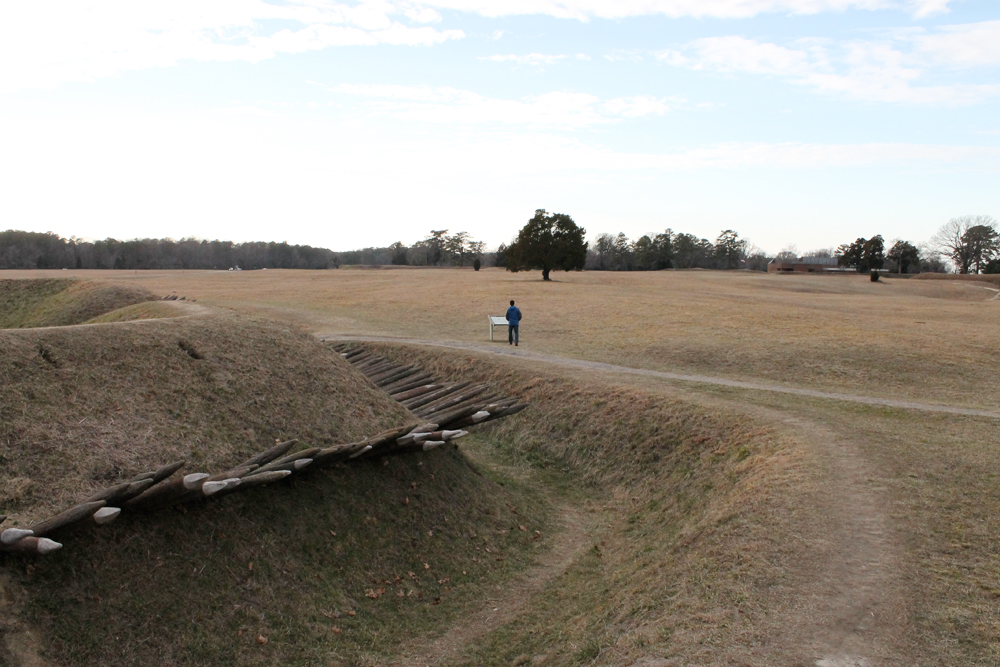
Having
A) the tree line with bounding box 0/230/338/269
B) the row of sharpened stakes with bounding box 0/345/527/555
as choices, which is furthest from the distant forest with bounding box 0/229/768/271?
the row of sharpened stakes with bounding box 0/345/527/555

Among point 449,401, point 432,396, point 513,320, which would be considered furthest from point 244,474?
point 513,320

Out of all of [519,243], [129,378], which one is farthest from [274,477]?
[519,243]

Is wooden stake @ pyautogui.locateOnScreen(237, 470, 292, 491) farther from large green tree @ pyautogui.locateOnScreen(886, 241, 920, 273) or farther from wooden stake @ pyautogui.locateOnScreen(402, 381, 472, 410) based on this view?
large green tree @ pyautogui.locateOnScreen(886, 241, 920, 273)

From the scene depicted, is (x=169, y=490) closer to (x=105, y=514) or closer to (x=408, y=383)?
(x=105, y=514)

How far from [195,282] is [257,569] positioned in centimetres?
5256

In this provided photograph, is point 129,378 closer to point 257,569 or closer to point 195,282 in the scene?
point 257,569

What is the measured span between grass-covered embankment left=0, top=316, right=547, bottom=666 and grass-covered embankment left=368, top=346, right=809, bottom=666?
4.60 ft

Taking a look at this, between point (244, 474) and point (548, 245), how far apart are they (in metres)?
50.1

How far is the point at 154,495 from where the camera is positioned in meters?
7.88

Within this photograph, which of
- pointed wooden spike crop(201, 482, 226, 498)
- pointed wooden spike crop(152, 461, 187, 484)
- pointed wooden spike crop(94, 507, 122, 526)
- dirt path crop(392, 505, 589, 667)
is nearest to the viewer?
pointed wooden spike crop(94, 507, 122, 526)

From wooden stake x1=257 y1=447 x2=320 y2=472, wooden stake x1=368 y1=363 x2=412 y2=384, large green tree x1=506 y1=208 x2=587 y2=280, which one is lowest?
wooden stake x1=368 y1=363 x2=412 y2=384

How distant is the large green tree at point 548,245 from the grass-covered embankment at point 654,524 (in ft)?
127

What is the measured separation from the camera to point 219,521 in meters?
A: 8.66

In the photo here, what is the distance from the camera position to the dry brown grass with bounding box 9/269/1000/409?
2045cm
